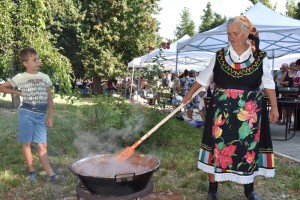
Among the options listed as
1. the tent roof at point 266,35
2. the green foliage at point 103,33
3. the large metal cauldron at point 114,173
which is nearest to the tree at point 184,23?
the green foliage at point 103,33

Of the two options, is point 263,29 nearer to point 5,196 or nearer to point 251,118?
point 251,118

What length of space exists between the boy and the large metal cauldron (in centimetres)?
108

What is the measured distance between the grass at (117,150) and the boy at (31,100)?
0.39m

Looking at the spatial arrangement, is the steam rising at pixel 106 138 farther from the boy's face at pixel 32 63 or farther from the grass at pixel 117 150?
the boy's face at pixel 32 63

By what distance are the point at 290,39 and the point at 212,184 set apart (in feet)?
26.4

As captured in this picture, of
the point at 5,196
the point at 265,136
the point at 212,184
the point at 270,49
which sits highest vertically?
the point at 270,49

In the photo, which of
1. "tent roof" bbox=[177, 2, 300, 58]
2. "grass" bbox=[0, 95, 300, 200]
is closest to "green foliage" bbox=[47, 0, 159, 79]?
"tent roof" bbox=[177, 2, 300, 58]

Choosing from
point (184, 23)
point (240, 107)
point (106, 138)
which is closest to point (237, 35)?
point (240, 107)

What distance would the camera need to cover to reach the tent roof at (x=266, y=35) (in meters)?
7.30

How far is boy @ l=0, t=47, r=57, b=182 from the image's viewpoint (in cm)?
370

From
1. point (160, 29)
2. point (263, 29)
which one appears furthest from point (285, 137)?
point (160, 29)

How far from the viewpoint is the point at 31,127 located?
3.73m

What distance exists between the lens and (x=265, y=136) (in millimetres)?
3117

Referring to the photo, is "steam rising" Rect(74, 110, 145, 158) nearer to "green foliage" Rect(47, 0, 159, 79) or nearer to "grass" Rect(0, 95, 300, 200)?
"grass" Rect(0, 95, 300, 200)
